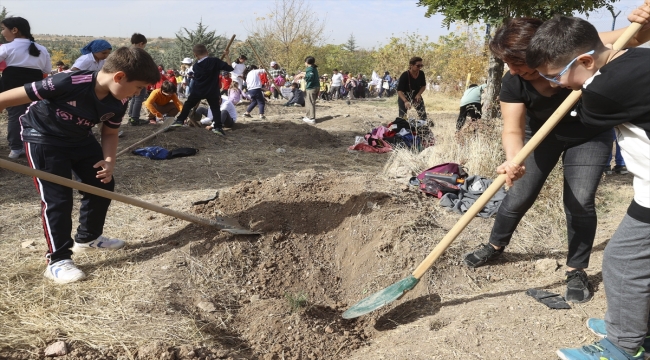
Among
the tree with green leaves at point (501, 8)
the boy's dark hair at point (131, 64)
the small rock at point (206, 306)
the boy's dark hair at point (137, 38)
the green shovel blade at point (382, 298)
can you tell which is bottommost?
the small rock at point (206, 306)

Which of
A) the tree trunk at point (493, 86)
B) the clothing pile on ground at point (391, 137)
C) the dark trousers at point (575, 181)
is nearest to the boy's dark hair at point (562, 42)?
the dark trousers at point (575, 181)

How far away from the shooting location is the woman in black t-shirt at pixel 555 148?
2.76m

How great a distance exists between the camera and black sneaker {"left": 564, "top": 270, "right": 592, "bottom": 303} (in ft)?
9.70

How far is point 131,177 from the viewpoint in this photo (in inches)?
247

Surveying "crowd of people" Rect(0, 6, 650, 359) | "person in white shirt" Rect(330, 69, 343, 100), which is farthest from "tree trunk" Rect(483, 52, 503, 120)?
"person in white shirt" Rect(330, 69, 343, 100)

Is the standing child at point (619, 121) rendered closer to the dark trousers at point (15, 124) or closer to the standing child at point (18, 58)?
the standing child at point (18, 58)

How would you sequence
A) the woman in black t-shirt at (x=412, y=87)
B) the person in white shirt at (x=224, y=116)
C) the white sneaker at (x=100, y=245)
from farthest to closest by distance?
the person in white shirt at (x=224, y=116) < the woman in black t-shirt at (x=412, y=87) < the white sneaker at (x=100, y=245)

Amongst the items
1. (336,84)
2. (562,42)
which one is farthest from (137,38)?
(336,84)

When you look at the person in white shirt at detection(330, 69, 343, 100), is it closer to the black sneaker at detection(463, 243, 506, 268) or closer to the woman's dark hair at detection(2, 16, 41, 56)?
the woman's dark hair at detection(2, 16, 41, 56)

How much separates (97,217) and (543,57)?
3105 mm

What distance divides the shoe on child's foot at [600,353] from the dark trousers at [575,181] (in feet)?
2.68

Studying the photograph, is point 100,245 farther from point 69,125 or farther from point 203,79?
point 203,79

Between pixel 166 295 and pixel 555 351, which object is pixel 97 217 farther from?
pixel 555 351

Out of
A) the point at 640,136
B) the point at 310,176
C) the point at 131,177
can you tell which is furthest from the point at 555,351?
the point at 131,177
